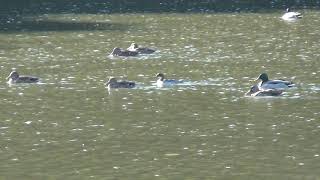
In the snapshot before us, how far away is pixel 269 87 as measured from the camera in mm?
40219

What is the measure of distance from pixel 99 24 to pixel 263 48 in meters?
17.2

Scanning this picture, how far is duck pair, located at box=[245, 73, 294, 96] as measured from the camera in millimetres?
39594

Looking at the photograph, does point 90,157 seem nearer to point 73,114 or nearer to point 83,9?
point 73,114

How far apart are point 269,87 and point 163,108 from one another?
16.1 feet

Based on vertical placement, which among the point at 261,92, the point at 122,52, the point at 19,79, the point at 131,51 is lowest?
the point at 131,51

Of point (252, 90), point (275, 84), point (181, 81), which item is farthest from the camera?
point (181, 81)

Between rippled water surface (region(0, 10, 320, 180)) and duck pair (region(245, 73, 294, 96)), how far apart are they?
41 cm

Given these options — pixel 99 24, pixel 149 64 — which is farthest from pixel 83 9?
pixel 149 64

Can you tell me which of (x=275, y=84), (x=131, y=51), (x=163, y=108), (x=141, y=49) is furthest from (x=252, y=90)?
(x=131, y=51)

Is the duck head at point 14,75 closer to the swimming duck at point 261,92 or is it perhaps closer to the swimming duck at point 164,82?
the swimming duck at point 164,82

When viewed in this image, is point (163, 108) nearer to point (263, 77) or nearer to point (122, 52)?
point (263, 77)

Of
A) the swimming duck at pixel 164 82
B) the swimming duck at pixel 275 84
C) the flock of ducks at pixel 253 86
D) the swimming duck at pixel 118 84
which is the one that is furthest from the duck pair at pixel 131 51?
the swimming duck at pixel 275 84

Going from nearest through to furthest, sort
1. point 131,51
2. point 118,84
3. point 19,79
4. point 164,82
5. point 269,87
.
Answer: point 269,87
point 118,84
point 164,82
point 19,79
point 131,51

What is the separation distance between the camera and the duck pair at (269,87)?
39.6 meters
